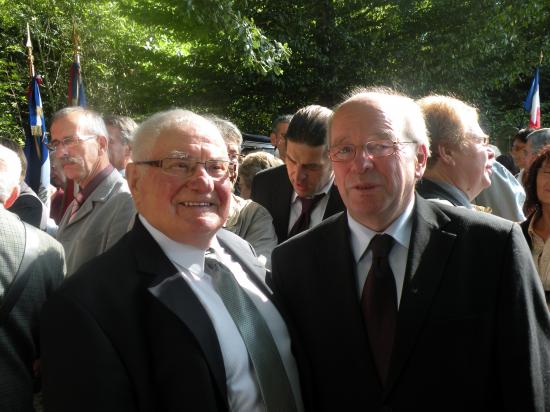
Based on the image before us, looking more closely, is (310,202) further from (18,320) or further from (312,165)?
(18,320)

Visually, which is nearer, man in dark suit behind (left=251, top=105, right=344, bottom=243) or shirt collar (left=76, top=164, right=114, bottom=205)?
man in dark suit behind (left=251, top=105, right=344, bottom=243)

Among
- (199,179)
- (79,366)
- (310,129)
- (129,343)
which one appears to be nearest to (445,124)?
(310,129)

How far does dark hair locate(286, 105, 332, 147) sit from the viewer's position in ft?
11.1

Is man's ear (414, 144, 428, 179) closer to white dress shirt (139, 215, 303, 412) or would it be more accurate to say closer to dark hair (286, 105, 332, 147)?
white dress shirt (139, 215, 303, 412)

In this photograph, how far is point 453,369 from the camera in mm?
1901

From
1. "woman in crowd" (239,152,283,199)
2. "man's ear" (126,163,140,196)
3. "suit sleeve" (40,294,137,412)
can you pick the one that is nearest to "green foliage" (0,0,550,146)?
"woman in crowd" (239,152,283,199)

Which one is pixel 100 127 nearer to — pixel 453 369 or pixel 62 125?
pixel 62 125

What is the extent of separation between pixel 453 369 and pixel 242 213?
176 cm

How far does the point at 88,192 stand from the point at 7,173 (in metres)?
0.89

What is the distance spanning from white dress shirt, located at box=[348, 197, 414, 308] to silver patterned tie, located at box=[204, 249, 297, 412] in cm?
40

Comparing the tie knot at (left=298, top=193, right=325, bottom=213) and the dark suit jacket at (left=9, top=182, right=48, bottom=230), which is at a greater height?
the tie knot at (left=298, top=193, right=325, bottom=213)

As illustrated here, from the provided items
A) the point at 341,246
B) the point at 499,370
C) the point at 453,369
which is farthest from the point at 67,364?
the point at 499,370

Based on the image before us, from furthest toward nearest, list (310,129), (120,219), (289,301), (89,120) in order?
(89,120)
(310,129)
(120,219)
(289,301)

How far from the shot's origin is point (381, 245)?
2.08 m
